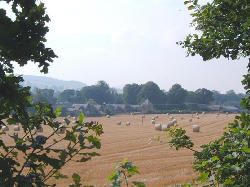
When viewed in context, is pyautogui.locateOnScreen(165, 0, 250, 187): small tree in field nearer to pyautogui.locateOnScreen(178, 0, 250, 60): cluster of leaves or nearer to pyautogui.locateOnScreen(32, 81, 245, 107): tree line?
pyautogui.locateOnScreen(178, 0, 250, 60): cluster of leaves

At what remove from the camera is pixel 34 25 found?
245 cm

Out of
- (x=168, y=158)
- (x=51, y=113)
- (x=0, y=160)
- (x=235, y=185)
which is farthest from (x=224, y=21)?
(x=168, y=158)

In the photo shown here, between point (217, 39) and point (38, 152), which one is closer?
point (38, 152)

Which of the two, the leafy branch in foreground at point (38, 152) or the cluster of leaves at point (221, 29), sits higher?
the cluster of leaves at point (221, 29)

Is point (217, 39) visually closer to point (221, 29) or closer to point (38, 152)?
point (221, 29)

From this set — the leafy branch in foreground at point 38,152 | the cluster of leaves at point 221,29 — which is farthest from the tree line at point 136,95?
the leafy branch in foreground at point 38,152

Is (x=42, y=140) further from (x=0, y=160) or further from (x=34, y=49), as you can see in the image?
(x=34, y=49)

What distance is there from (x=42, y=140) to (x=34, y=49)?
0.84 m

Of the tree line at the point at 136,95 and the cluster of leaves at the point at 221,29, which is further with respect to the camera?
the tree line at the point at 136,95

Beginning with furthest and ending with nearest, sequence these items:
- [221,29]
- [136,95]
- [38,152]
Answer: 1. [136,95]
2. [221,29]
3. [38,152]

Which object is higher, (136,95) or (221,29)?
(136,95)

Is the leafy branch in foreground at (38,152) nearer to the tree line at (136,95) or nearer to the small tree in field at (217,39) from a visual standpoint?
the small tree in field at (217,39)

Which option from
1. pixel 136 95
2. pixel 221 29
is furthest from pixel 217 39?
pixel 136 95

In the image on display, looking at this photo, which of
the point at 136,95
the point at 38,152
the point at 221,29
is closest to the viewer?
the point at 38,152
